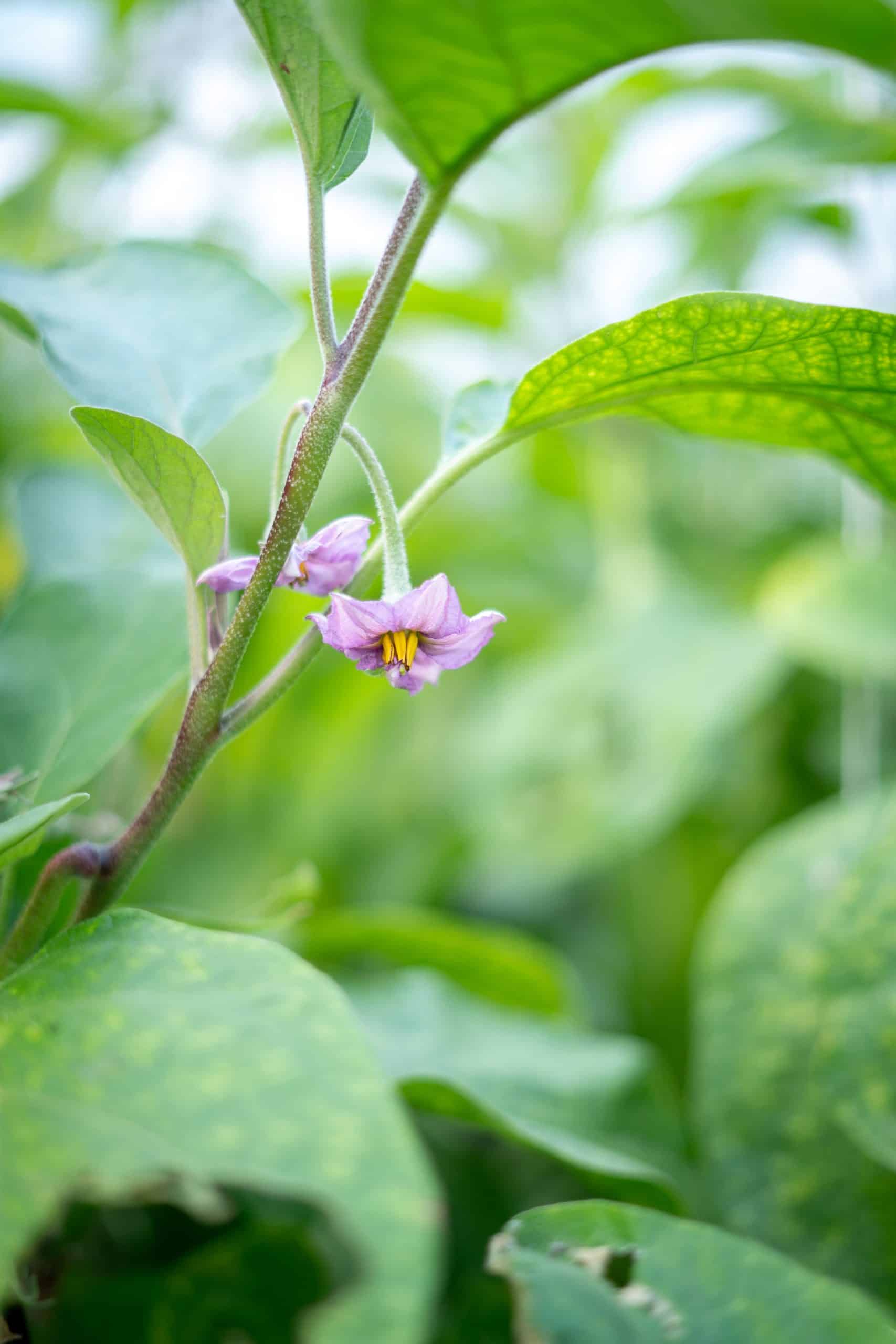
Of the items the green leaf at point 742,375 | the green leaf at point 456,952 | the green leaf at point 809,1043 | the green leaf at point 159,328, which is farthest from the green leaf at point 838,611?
the green leaf at point 159,328

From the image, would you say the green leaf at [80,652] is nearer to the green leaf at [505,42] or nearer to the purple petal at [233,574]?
the purple petal at [233,574]

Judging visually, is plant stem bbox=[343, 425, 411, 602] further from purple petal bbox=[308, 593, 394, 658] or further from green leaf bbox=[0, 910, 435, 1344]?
green leaf bbox=[0, 910, 435, 1344]

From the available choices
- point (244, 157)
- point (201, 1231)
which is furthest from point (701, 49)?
point (244, 157)

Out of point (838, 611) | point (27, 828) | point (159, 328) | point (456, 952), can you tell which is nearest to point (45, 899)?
point (27, 828)

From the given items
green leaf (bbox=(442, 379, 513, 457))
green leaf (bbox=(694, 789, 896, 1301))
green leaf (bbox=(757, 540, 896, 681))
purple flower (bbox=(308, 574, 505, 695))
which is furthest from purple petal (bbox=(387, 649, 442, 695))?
green leaf (bbox=(757, 540, 896, 681))

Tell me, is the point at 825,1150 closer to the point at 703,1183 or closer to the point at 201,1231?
the point at 703,1183

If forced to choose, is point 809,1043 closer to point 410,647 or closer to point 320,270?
point 410,647
